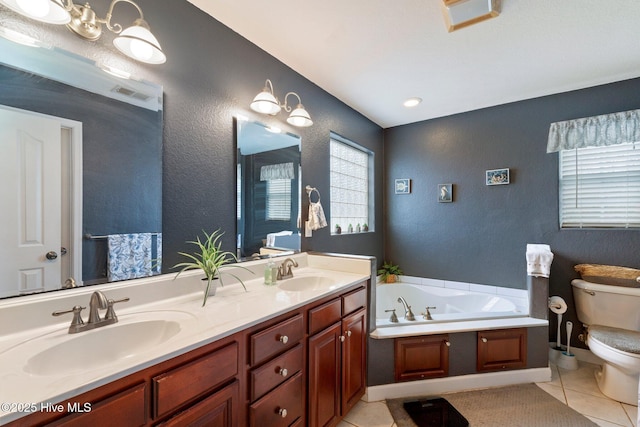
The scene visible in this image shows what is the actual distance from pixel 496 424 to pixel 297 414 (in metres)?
1.31

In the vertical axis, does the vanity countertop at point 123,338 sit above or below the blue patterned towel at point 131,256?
below

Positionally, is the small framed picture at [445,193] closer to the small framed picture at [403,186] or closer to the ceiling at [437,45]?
the small framed picture at [403,186]

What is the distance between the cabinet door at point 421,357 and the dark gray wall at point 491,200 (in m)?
1.25

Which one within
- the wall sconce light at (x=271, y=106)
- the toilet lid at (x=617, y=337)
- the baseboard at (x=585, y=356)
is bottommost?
the baseboard at (x=585, y=356)

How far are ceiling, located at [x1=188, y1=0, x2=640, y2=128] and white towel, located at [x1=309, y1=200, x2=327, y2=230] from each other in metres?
0.81

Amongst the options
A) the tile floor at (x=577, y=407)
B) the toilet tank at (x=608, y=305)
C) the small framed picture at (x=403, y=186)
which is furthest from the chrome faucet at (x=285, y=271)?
the toilet tank at (x=608, y=305)

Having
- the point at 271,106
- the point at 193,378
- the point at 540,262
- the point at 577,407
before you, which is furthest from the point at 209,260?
the point at 577,407

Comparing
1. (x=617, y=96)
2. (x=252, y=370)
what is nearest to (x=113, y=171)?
(x=252, y=370)

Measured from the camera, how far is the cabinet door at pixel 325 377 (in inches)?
53.5

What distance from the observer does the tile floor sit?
66.4 inches

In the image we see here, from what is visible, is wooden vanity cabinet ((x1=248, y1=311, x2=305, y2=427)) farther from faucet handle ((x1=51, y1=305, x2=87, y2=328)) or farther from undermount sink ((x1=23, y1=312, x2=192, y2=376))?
faucet handle ((x1=51, y1=305, x2=87, y2=328))

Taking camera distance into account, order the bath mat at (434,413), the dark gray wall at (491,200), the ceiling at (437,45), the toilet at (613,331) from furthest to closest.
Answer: the dark gray wall at (491,200) → the toilet at (613,331) → the bath mat at (434,413) → the ceiling at (437,45)

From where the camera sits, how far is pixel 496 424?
1.67m

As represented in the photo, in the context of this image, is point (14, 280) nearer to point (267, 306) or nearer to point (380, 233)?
point (267, 306)
